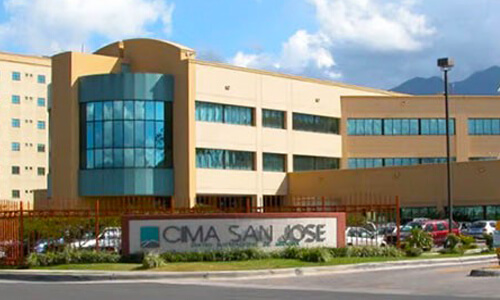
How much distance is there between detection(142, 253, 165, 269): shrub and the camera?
28469 millimetres

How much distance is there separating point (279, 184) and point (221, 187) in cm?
696

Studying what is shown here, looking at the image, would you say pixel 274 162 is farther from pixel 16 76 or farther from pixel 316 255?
pixel 16 76

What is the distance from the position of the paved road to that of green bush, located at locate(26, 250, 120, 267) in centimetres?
430

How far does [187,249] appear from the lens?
1212 inches

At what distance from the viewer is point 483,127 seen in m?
78.8

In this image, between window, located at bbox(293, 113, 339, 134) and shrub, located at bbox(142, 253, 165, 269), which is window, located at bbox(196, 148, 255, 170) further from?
shrub, located at bbox(142, 253, 165, 269)

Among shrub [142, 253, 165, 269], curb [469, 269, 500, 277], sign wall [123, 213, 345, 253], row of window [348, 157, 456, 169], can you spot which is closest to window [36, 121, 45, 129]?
row of window [348, 157, 456, 169]

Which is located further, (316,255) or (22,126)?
(22,126)

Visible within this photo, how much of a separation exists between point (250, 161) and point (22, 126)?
49.6m

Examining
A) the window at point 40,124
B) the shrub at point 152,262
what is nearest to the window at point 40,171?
the window at point 40,124

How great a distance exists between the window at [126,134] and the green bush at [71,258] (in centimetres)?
3533

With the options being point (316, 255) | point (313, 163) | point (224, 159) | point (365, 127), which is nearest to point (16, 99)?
point (313, 163)

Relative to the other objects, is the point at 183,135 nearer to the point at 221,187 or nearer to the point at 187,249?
the point at 221,187

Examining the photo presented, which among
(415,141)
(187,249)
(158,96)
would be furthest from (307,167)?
(187,249)
